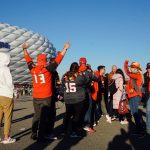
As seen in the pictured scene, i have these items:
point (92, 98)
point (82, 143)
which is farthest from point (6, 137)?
point (92, 98)

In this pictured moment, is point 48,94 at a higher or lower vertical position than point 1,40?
lower

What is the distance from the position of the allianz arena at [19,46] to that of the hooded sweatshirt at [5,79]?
49.6 meters

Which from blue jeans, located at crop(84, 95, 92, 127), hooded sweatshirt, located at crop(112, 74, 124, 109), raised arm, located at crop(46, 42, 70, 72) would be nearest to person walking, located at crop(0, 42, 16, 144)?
raised arm, located at crop(46, 42, 70, 72)

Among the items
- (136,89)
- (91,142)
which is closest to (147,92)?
(136,89)

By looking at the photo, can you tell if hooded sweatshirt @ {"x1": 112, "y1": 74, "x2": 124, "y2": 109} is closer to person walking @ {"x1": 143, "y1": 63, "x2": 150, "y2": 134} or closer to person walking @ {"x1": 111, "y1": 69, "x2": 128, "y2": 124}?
person walking @ {"x1": 111, "y1": 69, "x2": 128, "y2": 124}

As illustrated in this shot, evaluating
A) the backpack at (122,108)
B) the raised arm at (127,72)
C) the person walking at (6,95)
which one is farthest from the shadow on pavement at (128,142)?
the backpack at (122,108)

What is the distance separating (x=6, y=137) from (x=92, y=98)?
350 cm

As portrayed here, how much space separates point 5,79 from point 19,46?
5252cm

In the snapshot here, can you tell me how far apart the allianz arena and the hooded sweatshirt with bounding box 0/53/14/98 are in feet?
163

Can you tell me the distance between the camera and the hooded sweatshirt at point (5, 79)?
7.29 m

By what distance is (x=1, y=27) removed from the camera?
59.2 meters

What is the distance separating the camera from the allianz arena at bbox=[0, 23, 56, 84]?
58.1m

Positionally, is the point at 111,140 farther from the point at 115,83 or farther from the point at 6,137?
the point at 115,83

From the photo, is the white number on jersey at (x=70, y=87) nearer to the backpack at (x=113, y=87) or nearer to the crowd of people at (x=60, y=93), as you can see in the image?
the crowd of people at (x=60, y=93)
